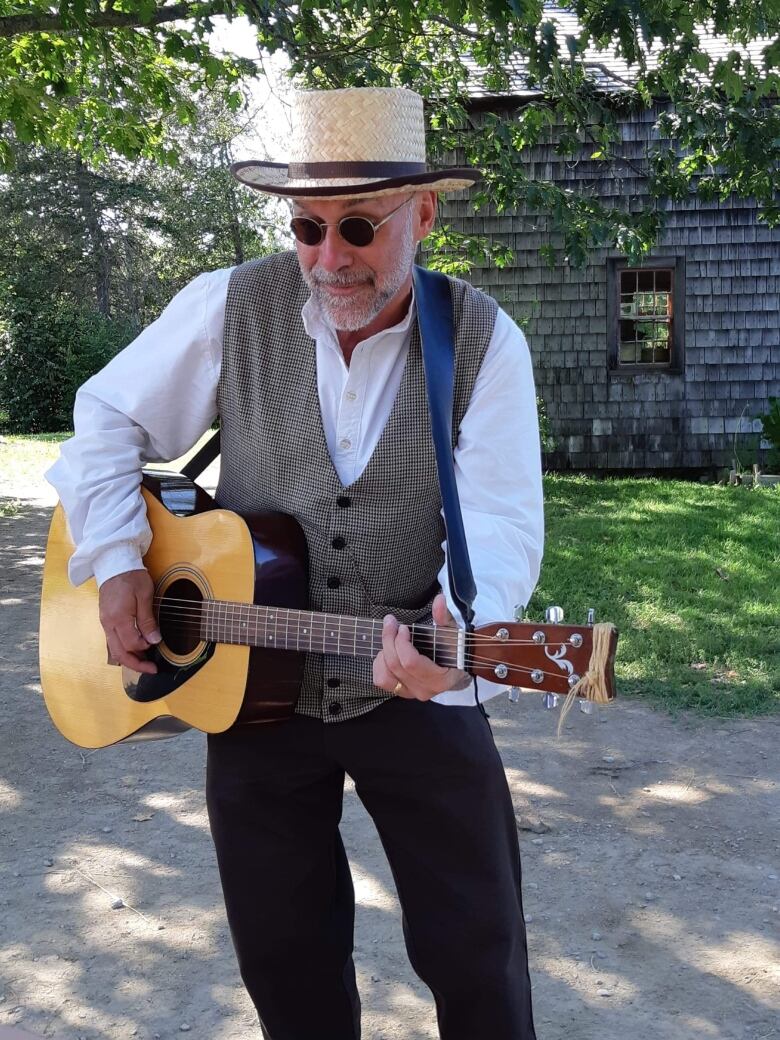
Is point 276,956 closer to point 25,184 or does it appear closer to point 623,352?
point 623,352

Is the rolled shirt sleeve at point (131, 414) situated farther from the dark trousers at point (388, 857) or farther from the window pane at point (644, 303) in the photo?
the window pane at point (644, 303)

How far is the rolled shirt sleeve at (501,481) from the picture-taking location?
2.10 m

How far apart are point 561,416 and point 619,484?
4.42ft

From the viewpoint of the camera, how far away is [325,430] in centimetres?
226

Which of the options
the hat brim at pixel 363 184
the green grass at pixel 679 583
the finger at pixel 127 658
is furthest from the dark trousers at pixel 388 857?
the green grass at pixel 679 583

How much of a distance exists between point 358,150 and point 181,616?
106 centimetres

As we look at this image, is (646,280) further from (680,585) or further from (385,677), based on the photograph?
(385,677)

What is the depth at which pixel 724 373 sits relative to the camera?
512 inches

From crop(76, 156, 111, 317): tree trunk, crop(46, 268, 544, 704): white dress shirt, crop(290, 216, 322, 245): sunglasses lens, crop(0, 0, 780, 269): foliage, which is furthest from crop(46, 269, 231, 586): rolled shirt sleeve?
crop(76, 156, 111, 317): tree trunk

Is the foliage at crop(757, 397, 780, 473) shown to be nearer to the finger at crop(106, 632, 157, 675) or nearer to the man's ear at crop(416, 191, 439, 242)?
the man's ear at crop(416, 191, 439, 242)

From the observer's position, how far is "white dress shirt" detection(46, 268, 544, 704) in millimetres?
2145

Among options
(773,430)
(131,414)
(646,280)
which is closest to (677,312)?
(646,280)

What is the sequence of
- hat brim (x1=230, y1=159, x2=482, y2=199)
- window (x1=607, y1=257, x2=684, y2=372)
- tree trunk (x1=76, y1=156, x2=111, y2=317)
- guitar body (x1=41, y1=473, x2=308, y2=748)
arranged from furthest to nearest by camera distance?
tree trunk (x1=76, y1=156, x2=111, y2=317)
window (x1=607, y1=257, x2=684, y2=372)
guitar body (x1=41, y1=473, x2=308, y2=748)
hat brim (x1=230, y1=159, x2=482, y2=199)

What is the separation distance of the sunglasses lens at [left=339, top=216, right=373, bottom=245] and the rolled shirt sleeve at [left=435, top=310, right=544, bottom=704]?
0.32 meters
